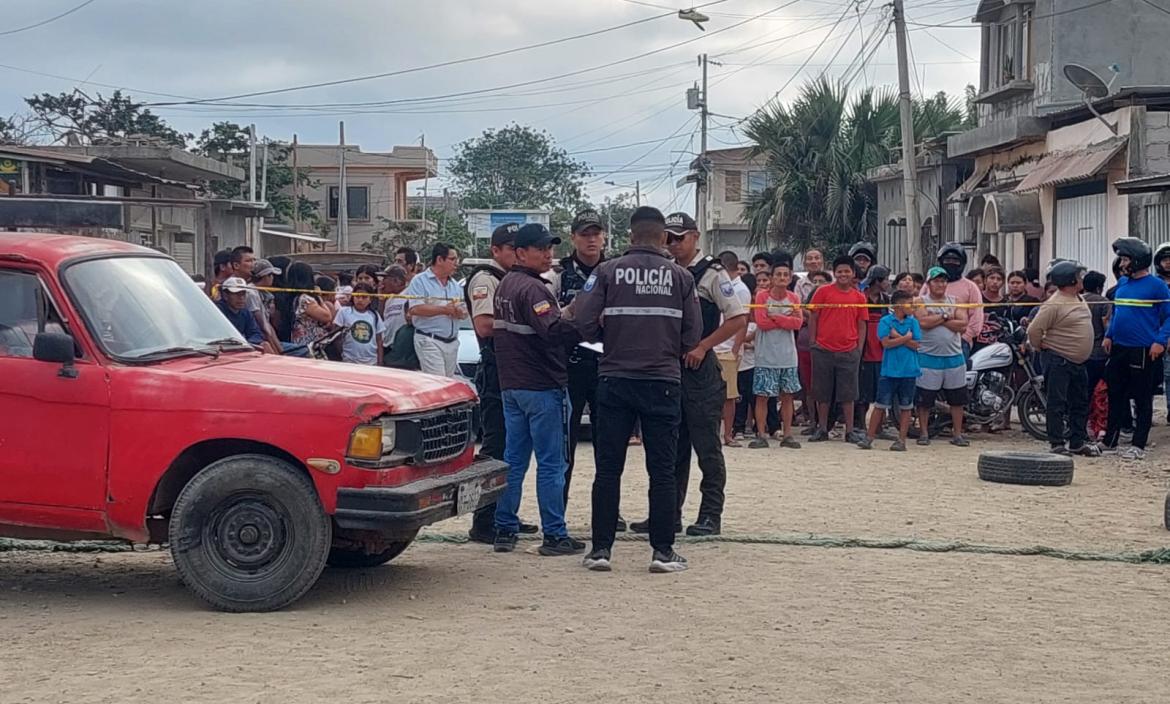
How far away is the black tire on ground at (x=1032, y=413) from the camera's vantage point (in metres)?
15.7

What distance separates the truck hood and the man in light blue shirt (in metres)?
5.17

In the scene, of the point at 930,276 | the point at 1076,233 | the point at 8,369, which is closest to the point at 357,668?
the point at 8,369

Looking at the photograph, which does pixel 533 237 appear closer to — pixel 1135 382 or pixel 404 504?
pixel 404 504

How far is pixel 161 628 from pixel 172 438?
0.93 metres

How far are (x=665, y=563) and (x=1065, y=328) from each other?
7.04m

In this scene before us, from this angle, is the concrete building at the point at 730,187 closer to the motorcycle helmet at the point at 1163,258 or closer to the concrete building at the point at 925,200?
the concrete building at the point at 925,200

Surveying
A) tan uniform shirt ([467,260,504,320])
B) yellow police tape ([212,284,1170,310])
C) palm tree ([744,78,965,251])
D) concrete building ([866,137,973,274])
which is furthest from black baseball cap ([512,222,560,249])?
palm tree ([744,78,965,251])

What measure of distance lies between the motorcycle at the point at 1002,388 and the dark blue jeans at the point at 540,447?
8.02 meters

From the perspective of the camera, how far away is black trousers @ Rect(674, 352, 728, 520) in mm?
9250

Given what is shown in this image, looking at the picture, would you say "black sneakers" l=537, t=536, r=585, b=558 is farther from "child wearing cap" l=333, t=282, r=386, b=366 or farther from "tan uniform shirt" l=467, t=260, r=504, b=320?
"child wearing cap" l=333, t=282, r=386, b=366

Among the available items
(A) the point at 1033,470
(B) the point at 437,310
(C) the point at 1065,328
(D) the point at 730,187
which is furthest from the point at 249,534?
(D) the point at 730,187

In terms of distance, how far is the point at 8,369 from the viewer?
748 cm

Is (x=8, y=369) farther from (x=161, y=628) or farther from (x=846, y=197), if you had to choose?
(x=846, y=197)

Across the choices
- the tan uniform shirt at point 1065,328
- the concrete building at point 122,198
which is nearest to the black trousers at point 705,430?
the concrete building at point 122,198
